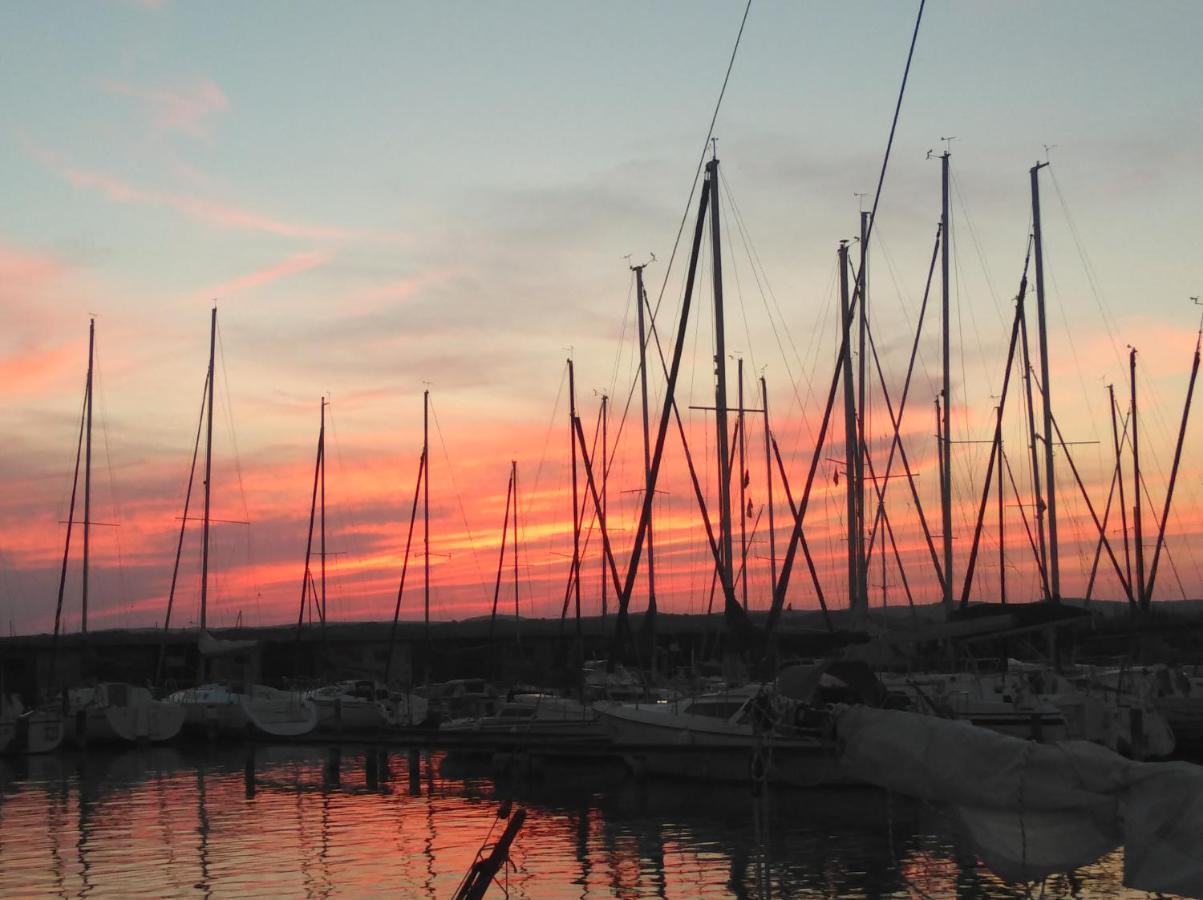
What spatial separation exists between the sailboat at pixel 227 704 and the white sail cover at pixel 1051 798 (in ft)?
132

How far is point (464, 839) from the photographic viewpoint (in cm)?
2677

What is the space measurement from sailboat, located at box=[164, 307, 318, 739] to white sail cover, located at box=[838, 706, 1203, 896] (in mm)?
40277

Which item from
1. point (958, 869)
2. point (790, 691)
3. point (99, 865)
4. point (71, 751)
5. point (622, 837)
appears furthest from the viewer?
point (71, 751)

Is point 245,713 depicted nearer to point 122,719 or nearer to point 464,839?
point 122,719

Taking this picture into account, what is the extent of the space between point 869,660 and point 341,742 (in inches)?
787

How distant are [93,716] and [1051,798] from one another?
4693 cm

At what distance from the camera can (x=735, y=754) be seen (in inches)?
1245

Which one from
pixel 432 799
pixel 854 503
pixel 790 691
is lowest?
pixel 432 799

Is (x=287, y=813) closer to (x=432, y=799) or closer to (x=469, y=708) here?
(x=432, y=799)

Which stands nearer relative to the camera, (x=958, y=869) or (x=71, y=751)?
(x=958, y=869)

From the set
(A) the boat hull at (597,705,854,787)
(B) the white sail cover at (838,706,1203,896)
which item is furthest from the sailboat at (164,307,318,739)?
(B) the white sail cover at (838,706,1203,896)

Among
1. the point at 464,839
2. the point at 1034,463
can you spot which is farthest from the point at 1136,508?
the point at 464,839

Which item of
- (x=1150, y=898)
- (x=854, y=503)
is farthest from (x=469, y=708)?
(x=1150, y=898)

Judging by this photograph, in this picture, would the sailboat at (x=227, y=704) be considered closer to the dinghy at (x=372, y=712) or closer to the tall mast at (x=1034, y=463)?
the dinghy at (x=372, y=712)
